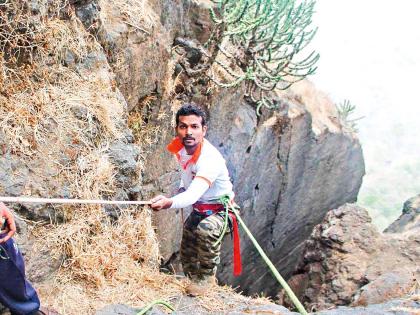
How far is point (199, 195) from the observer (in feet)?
14.2

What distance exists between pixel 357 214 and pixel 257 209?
92.6 inches

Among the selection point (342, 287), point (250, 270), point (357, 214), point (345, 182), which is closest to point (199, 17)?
point (357, 214)

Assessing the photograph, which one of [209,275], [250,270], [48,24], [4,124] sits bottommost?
[250,270]

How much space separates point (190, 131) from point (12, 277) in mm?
1839

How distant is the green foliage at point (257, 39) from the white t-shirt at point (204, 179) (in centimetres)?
339

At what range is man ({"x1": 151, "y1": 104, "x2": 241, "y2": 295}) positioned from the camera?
4387 mm

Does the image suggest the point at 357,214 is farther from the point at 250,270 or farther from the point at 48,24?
the point at 48,24

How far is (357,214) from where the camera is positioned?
326 inches

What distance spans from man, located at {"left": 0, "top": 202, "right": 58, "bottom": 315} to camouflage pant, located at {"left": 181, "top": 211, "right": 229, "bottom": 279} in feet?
5.53

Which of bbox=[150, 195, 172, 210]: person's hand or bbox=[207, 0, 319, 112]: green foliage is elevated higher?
bbox=[207, 0, 319, 112]: green foliage

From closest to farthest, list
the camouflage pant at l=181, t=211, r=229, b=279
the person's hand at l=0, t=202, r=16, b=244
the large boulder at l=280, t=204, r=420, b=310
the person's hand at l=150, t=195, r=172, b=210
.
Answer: the person's hand at l=0, t=202, r=16, b=244 < the person's hand at l=150, t=195, r=172, b=210 < the camouflage pant at l=181, t=211, r=229, b=279 < the large boulder at l=280, t=204, r=420, b=310

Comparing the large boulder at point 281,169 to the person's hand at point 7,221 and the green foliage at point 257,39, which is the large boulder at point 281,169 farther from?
the person's hand at point 7,221

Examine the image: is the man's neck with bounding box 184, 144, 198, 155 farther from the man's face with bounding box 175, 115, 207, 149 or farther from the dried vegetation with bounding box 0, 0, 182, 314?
the dried vegetation with bounding box 0, 0, 182, 314

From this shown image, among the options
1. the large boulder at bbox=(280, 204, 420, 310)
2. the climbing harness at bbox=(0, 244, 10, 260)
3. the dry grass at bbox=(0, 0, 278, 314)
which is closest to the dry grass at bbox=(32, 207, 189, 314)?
the dry grass at bbox=(0, 0, 278, 314)
